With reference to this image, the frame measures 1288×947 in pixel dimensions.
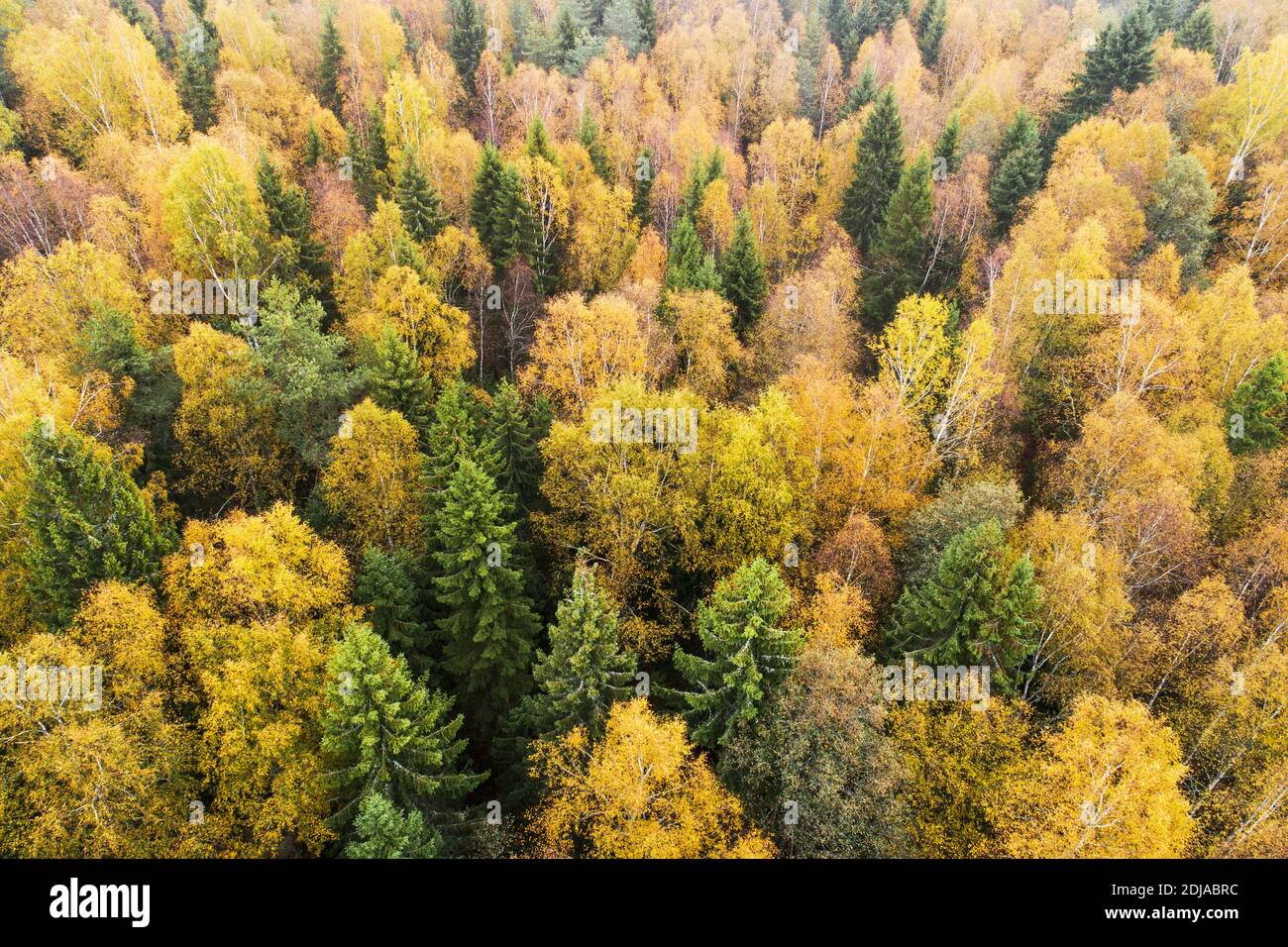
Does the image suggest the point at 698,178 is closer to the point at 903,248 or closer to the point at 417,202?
the point at 903,248

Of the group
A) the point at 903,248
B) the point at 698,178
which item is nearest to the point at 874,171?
the point at 903,248

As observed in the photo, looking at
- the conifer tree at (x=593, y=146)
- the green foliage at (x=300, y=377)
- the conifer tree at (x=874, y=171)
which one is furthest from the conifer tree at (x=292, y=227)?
Result: the conifer tree at (x=874, y=171)

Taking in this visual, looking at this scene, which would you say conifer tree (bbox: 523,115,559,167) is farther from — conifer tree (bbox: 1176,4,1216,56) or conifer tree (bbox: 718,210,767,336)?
conifer tree (bbox: 1176,4,1216,56)

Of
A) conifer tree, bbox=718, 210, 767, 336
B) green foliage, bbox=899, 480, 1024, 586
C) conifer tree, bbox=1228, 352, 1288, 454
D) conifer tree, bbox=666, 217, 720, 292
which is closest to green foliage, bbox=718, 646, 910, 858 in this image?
green foliage, bbox=899, 480, 1024, 586

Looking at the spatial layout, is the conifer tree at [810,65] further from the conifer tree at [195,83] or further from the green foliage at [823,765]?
the green foliage at [823,765]
